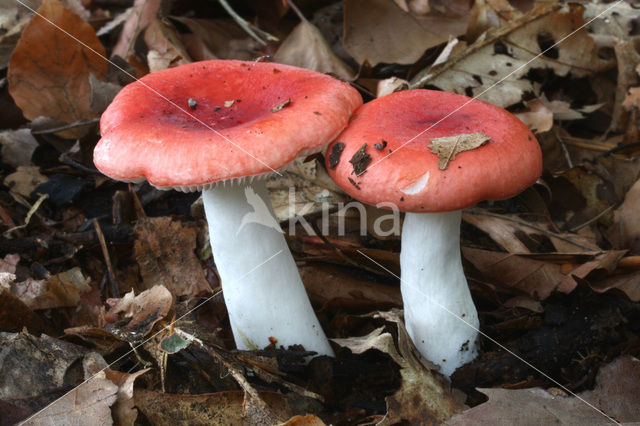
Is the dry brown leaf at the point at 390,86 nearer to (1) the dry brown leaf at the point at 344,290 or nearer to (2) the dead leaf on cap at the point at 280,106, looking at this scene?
(1) the dry brown leaf at the point at 344,290

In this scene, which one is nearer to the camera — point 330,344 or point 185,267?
point 330,344

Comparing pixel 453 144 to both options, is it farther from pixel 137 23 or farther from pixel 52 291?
pixel 137 23

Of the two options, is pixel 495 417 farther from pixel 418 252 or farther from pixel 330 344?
pixel 330 344

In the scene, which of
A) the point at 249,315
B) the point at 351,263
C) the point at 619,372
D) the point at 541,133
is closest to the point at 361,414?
the point at 249,315

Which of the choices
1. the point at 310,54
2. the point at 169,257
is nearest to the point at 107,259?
the point at 169,257

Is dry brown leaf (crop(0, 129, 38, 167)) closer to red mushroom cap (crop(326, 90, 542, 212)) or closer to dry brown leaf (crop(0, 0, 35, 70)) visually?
dry brown leaf (crop(0, 0, 35, 70))

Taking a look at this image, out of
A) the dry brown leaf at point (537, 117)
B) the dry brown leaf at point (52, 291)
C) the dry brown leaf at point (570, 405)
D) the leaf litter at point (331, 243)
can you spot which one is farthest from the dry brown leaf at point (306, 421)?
the dry brown leaf at point (537, 117)
